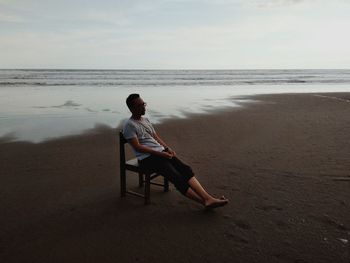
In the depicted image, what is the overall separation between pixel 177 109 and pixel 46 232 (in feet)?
33.7

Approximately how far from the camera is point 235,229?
Answer: 3.72 metres

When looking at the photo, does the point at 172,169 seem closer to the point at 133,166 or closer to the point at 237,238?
the point at 133,166

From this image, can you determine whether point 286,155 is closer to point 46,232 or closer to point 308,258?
point 308,258

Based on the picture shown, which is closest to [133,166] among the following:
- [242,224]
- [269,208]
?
[242,224]

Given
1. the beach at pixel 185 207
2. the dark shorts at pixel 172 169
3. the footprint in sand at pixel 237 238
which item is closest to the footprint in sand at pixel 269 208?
the beach at pixel 185 207

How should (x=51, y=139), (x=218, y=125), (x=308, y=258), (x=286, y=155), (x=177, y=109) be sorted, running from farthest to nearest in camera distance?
(x=177, y=109)
(x=218, y=125)
(x=51, y=139)
(x=286, y=155)
(x=308, y=258)

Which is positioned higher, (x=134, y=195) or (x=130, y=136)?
(x=130, y=136)

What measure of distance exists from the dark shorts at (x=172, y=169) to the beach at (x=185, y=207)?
14.8 inches

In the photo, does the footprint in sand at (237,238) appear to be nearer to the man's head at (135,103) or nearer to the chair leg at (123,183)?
the chair leg at (123,183)

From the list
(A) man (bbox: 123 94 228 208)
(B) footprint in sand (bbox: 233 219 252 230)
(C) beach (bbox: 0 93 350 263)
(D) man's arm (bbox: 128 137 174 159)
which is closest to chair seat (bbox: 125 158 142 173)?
(A) man (bbox: 123 94 228 208)

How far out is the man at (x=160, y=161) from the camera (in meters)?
4.09

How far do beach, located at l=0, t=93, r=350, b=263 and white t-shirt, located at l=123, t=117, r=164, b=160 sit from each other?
2.40ft

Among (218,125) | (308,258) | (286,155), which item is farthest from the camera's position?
(218,125)

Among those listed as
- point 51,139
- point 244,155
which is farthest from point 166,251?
point 51,139
